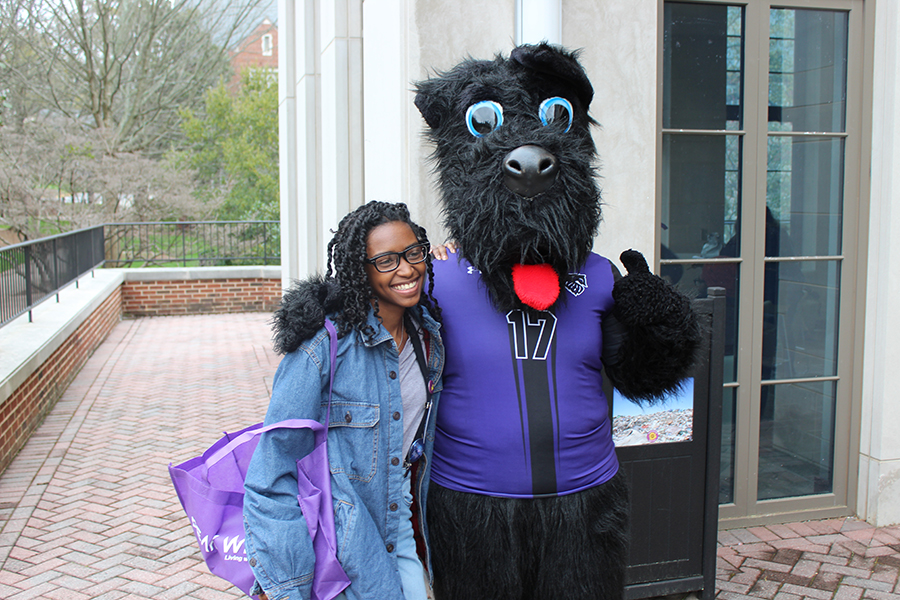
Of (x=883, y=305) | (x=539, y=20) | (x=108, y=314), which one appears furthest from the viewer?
(x=108, y=314)

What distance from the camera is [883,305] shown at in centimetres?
439

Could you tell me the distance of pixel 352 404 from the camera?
6.70 ft

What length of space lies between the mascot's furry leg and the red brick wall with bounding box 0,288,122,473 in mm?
4730

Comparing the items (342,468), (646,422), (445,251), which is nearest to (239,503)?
(342,468)

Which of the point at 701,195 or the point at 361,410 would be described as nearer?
the point at 361,410

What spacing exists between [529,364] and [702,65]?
9.18 feet

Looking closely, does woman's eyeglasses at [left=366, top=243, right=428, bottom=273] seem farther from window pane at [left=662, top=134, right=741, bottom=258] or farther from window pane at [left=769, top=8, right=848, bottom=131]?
window pane at [left=769, top=8, right=848, bottom=131]

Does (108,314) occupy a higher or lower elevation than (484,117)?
lower

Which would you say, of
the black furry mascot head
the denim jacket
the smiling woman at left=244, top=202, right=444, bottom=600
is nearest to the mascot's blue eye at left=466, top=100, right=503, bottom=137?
the black furry mascot head

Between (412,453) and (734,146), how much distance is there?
309 cm

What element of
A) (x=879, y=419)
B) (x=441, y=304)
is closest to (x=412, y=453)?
(x=441, y=304)

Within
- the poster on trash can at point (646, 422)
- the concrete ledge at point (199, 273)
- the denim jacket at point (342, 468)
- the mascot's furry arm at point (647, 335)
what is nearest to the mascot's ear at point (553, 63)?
the mascot's furry arm at point (647, 335)

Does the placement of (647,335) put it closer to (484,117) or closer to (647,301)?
(647,301)

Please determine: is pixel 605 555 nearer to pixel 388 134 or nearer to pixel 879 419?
pixel 388 134
